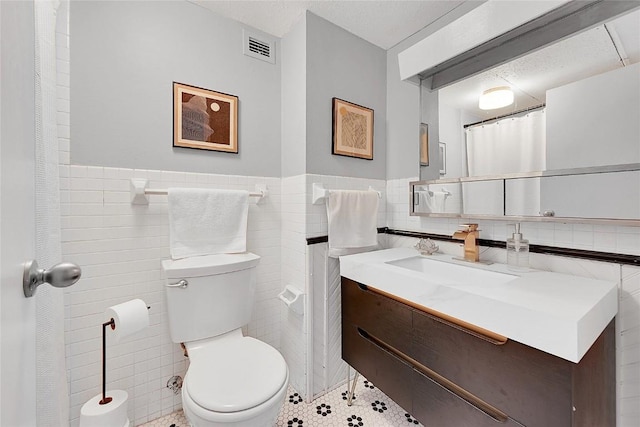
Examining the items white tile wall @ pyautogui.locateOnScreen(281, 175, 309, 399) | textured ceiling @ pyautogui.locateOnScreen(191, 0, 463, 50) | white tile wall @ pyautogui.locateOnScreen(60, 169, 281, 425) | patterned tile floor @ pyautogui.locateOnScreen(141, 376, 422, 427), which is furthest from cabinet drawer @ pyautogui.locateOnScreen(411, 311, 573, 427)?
textured ceiling @ pyautogui.locateOnScreen(191, 0, 463, 50)

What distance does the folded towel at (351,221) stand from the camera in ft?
5.17

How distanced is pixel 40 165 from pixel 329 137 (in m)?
1.26

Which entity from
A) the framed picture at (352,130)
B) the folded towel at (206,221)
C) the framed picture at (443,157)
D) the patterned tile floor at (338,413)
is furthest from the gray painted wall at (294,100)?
the patterned tile floor at (338,413)

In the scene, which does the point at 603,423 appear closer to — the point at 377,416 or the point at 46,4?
the point at 377,416

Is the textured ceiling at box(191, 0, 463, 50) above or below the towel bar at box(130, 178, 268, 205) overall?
above

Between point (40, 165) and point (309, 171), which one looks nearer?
point (40, 165)

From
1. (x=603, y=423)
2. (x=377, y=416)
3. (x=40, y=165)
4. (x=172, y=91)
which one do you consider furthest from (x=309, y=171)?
(x=603, y=423)

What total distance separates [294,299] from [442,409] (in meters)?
0.83

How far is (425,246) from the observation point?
1568 millimetres

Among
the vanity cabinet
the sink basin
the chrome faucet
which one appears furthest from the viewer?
the chrome faucet

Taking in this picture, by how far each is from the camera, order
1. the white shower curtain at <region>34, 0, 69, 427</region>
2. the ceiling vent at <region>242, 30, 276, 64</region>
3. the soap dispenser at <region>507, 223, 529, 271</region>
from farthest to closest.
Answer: the ceiling vent at <region>242, 30, 276, 64</region>
the soap dispenser at <region>507, 223, 529, 271</region>
the white shower curtain at <region>34, 0, 69, 427</region>

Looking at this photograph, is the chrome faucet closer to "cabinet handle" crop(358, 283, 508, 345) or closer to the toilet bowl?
"cabinet handle" crop(358, 283, 508, 345)

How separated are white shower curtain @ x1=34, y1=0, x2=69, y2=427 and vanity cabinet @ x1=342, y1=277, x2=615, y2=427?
3.62ft

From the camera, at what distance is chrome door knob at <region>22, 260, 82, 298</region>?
17.6 inches
